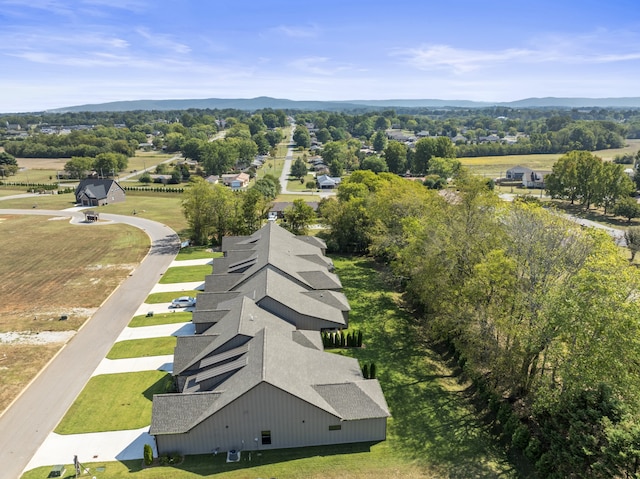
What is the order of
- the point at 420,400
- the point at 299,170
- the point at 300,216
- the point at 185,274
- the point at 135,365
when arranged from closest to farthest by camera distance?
the point at 420,400, the point at 135,365, the point at 185,274, the point at 300,216, the point at 299,170

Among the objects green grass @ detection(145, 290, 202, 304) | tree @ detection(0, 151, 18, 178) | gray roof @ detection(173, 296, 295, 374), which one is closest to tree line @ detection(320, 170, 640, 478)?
gray roof @ detection(173, 296, 295, 374)

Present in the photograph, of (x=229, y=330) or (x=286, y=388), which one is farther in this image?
(x=229, y=330)

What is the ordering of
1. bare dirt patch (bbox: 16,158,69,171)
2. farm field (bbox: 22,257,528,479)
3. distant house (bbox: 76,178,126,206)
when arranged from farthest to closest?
bare dirt patch (bbox: 16,158,69,171) < distant house (bbox: 76,178,126,206) < farm field (bbox: 22,257,528,479)

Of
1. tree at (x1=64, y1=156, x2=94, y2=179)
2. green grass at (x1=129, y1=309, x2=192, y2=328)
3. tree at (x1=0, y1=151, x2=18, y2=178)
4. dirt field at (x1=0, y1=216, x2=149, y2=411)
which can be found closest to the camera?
dirt field at (x1=0, y1=216, x2=149, y2=411)

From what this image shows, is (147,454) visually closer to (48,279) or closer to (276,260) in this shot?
(276,260)

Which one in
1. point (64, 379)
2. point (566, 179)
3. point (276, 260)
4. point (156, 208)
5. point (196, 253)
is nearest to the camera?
point (64, 379)

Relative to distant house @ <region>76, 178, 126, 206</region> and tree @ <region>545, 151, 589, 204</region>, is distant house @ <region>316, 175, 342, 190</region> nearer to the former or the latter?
distant house @ <region>76, 178, 126, 206</region>

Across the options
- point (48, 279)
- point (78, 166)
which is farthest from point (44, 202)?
point (48, 279)
